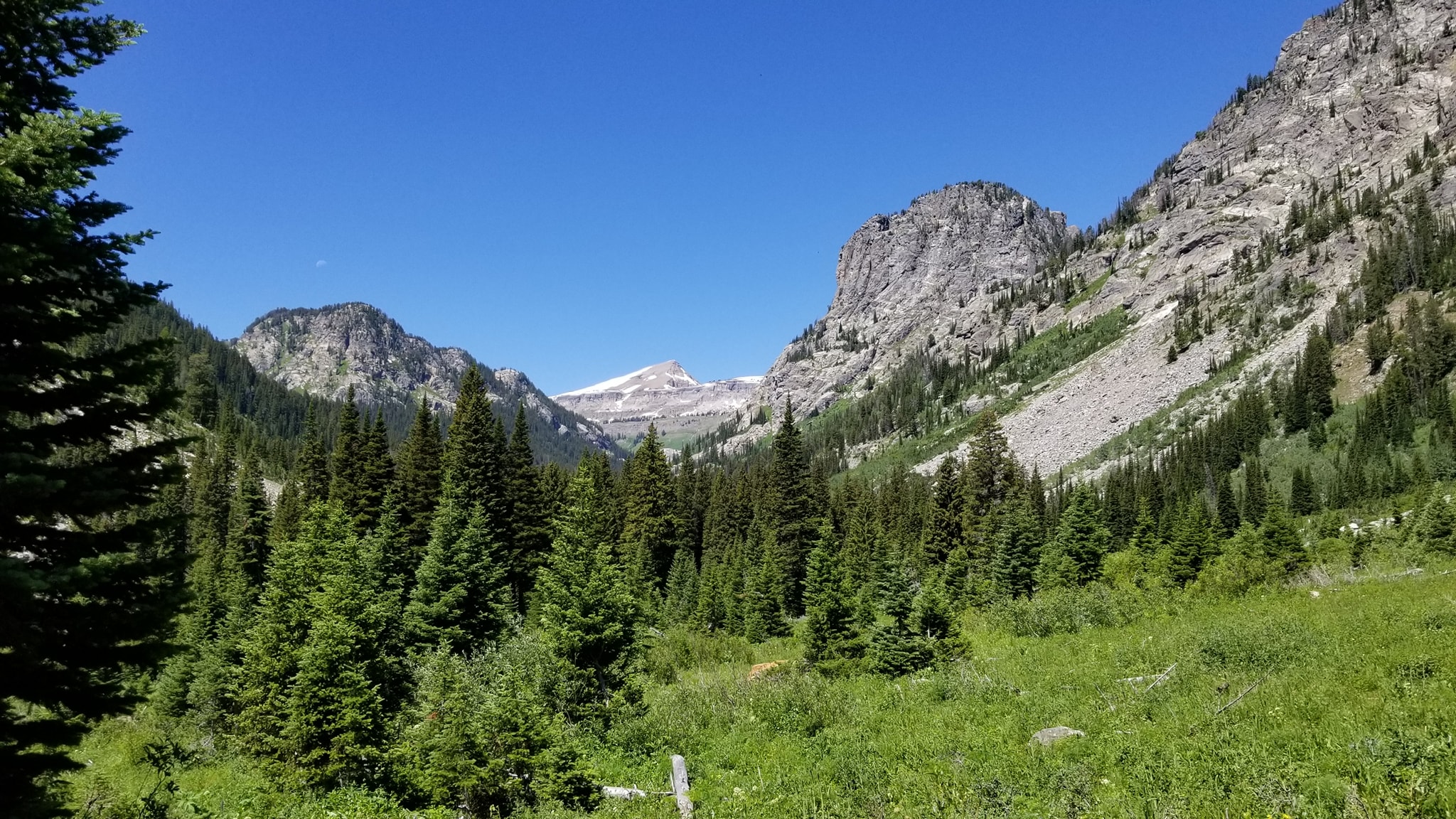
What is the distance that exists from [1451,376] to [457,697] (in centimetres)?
11970

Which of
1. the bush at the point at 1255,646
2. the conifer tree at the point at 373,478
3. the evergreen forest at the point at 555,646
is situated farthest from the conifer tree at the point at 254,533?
the bush at the point at 1255,646

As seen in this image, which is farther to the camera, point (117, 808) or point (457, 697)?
point (457, 697)

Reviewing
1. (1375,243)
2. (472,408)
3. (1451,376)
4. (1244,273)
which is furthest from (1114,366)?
(472,408)

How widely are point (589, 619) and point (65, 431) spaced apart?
15.9 m

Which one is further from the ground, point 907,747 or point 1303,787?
point 1303,787

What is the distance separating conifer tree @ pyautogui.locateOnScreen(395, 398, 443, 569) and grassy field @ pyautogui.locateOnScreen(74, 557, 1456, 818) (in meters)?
20.1

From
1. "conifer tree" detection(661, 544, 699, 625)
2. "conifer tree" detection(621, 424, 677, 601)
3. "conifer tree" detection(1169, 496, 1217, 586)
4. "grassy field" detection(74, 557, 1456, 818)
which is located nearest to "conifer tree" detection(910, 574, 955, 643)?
"grassy field" detection(74, 557, 1456, 818)

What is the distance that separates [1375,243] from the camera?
124938 millimetres

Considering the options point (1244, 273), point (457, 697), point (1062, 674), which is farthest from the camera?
point (1244, 273)

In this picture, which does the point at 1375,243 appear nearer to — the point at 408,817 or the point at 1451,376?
the point at 1451,376

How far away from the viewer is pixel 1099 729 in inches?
479

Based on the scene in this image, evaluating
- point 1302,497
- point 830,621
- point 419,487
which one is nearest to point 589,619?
point 830,621

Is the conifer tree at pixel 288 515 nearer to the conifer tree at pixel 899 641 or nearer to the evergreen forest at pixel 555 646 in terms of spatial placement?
the evergreen forest at pixel 555 646

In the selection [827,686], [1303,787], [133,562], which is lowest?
[827,686]
